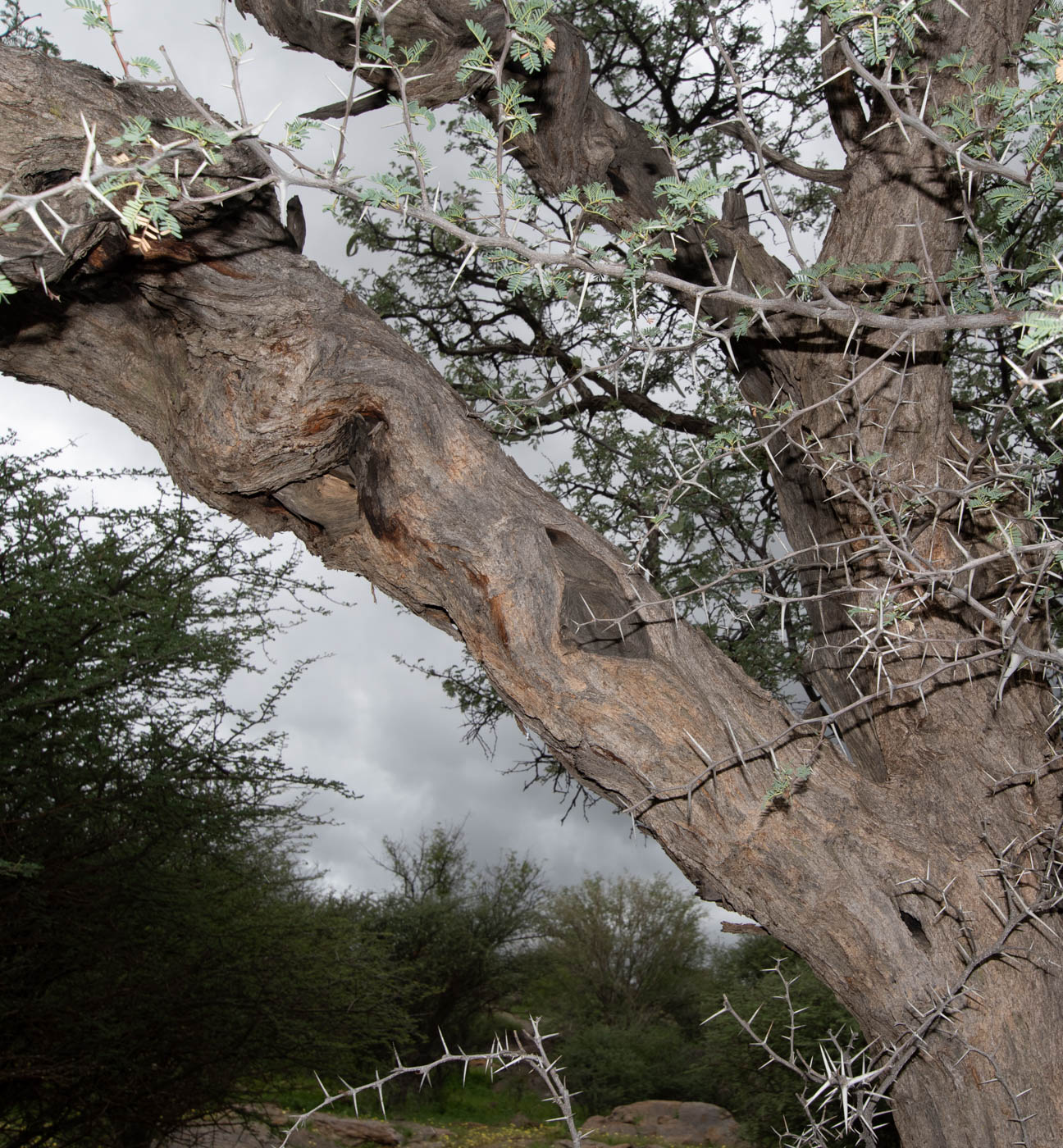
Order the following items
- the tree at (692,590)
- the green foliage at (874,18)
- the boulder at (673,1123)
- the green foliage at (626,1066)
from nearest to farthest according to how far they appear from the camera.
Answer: the green foliage at (874,18) → the tree at (692,590) → the boulder at (673,1123) → the green foliage at (626,1066)

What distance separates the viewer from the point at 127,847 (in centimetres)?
702

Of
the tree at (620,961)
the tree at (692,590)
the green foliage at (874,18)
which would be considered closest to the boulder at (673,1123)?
the tree at (620,961)

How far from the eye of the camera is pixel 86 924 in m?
6.27

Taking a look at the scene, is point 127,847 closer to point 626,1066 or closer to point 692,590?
point 692,590

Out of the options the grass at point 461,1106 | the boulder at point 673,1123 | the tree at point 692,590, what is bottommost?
the boulder at point 673,1123

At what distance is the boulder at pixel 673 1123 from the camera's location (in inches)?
533

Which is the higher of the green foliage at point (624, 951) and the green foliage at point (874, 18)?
the green foliage at point (874, 18)

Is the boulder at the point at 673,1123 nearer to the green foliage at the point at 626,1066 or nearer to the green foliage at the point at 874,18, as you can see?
the green foliage at the point at 626,1066

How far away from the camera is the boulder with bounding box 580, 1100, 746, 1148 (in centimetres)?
1354

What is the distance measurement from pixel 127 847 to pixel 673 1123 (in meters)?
11.3

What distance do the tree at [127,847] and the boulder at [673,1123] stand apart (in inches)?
317

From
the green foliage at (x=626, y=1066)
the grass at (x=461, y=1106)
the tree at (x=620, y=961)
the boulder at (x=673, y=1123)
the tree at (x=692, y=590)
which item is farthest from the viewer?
the tree at (x=620, y=961)

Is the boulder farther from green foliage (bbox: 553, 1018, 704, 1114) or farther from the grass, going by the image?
green foliage (bbox: 553, 1018, 704, 1114)

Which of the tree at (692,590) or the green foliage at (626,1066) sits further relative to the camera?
the green foliage at (626,1066)
